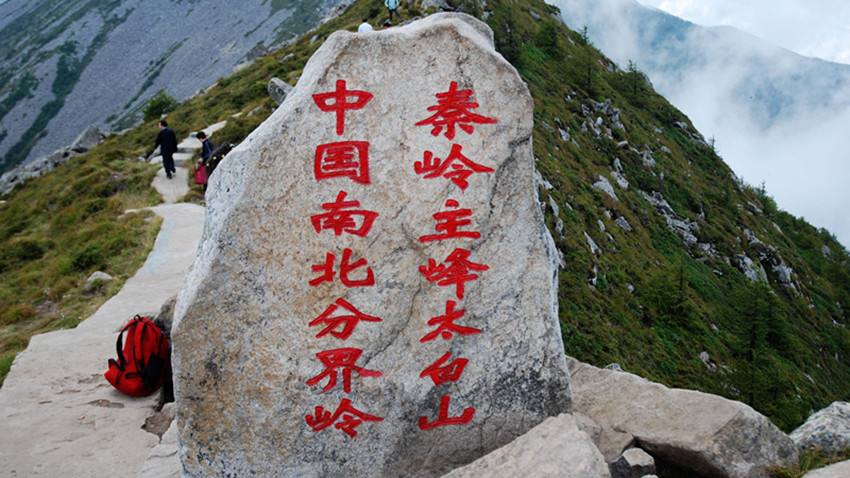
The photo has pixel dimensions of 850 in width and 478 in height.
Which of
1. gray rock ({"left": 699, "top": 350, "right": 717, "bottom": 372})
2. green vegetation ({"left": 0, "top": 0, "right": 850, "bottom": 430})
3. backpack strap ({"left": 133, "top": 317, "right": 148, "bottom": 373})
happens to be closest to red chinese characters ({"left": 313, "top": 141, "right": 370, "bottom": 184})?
backpack strap ({"left": 133, "top": 317, "right": 148, "bottom": 373})

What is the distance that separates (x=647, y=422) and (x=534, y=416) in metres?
1.50

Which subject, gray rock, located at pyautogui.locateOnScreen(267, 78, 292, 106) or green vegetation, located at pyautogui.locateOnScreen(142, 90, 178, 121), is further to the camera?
green vegetation, located at pyautogui.locateOnScreen(142, 90, 178, 121)

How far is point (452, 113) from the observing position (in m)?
6.16

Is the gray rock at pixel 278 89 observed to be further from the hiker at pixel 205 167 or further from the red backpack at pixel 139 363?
the red backpack at pixel 139 363

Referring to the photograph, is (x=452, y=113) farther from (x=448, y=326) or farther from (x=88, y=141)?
(x=88, y=141)

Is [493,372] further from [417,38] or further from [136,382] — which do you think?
[136,382]

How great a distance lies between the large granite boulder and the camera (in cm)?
570

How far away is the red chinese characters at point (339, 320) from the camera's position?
582 cm

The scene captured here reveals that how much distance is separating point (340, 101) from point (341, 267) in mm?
1688

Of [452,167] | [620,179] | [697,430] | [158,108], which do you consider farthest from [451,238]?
[158,108]

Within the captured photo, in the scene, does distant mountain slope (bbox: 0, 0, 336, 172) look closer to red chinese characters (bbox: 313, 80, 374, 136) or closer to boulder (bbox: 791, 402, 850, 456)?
red chinese characters (bbox: 313, 80, 374, 136)

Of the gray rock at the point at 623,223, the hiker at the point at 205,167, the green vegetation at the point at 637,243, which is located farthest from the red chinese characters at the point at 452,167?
the gray rock at the point at 623,223

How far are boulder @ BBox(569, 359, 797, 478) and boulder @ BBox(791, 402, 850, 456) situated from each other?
662 millimetres

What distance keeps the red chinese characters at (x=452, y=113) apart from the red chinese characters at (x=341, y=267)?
2.53 ft
